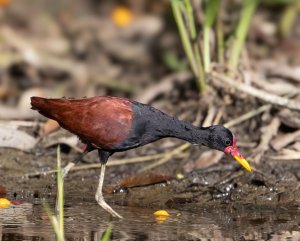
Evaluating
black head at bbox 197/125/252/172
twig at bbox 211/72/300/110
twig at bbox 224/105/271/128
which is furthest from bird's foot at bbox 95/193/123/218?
twig at bbox 211/72/300/110

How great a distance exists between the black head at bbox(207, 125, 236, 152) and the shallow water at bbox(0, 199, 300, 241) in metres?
0.48

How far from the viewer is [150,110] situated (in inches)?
236

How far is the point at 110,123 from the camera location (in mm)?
5781

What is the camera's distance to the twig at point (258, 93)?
22.9 ft

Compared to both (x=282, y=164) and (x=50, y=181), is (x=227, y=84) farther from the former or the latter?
(x=50, y=181)

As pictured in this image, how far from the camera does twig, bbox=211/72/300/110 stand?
6973mm

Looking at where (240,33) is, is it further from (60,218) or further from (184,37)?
(60,218)

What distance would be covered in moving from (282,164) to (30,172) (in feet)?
6.83

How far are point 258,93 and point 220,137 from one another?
131 centimetres

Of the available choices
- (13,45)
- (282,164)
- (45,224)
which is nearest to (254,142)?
(282,164)

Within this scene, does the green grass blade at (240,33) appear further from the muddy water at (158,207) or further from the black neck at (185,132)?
the black neck at (185,132)

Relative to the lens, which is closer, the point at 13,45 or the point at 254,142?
the point at 254,142

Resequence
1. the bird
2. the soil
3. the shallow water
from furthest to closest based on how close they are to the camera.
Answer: the bird → the soil → the shallow water

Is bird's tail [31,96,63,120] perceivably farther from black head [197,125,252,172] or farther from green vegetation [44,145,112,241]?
green vegetation [44,145,112,241]
